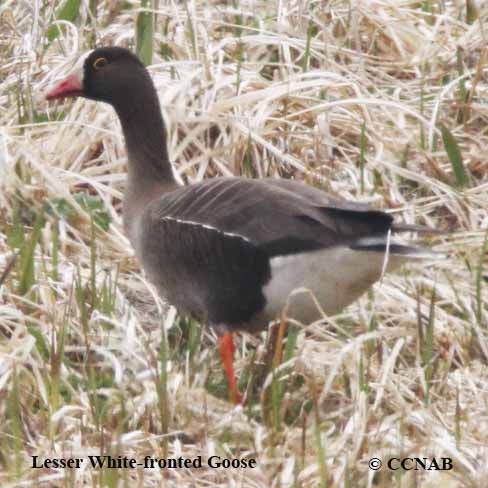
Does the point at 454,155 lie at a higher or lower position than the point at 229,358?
higher

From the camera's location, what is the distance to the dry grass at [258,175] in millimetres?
4246

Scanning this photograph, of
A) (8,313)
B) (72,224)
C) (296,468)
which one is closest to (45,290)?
(8,313)

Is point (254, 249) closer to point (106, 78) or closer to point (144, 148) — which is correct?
point (144, 148)

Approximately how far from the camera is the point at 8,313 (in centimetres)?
496

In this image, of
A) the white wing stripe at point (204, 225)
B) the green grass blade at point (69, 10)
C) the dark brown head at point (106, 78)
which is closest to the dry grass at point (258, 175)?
the green grass blade at point (69, 10)

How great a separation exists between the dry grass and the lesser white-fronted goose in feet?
0.38

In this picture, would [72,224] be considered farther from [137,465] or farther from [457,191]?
[137,465]

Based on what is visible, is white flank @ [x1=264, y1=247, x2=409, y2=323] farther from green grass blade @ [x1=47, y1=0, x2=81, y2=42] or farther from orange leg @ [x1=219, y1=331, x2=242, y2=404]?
green grass blade @ [x1=47, y1=0, x2=81, y2=42]

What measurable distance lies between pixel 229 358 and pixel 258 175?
1.36 m

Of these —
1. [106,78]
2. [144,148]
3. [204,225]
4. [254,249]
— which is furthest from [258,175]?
[254,249]

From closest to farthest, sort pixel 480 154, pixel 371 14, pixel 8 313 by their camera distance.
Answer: pixel 8 313, pixel 480 154, pixel 371 14

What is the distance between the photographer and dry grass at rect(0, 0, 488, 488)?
4.25 metres

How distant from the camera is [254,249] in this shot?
4.82 metres

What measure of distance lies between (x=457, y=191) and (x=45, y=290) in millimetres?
1668
